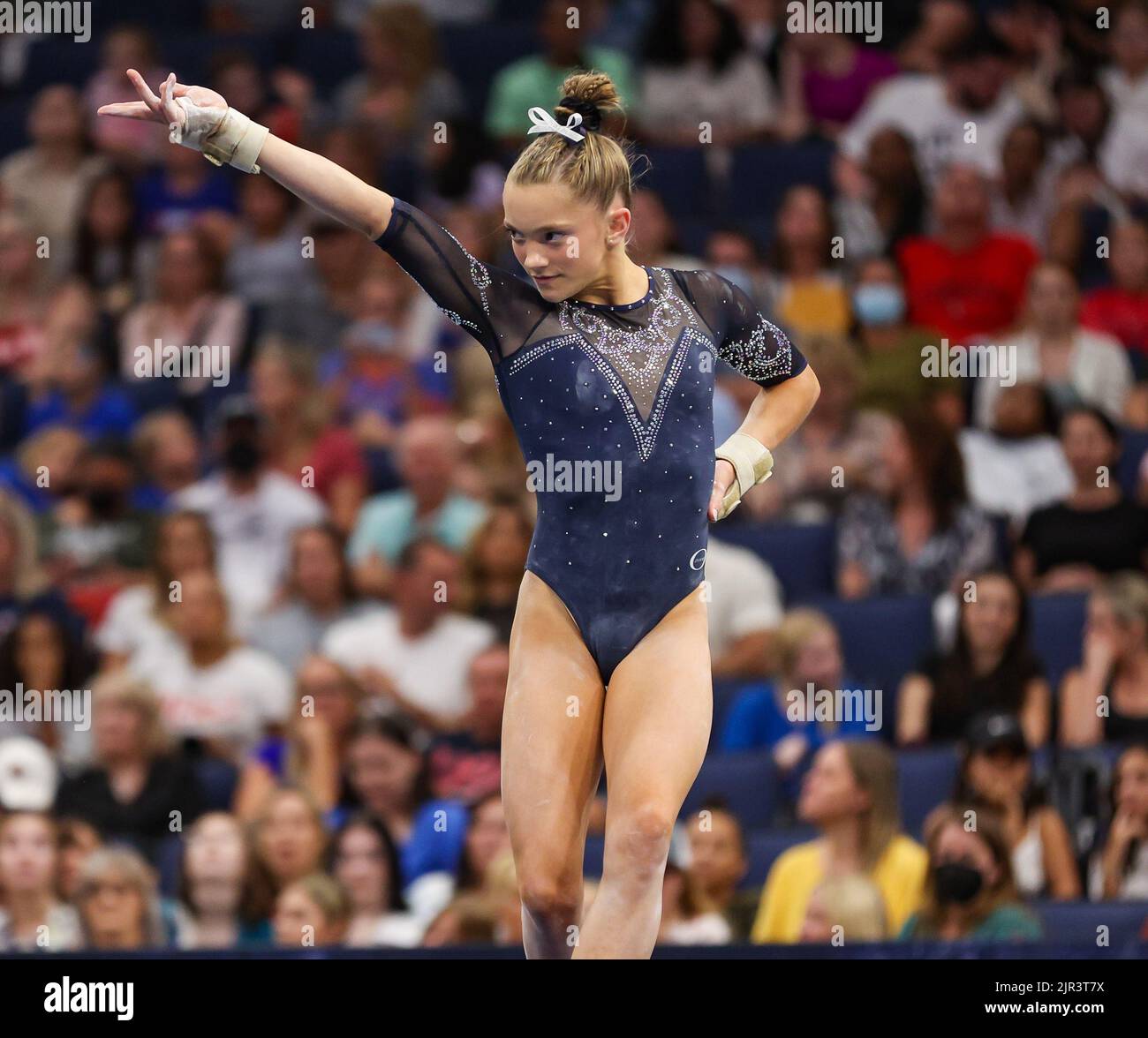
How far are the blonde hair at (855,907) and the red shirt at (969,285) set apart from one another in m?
2.69

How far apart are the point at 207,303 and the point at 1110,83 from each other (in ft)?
12.0

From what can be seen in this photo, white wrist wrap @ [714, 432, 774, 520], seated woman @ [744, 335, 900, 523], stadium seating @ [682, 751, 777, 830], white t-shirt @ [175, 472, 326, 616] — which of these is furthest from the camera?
white t-shirt @ [175, 472, 326, 616]

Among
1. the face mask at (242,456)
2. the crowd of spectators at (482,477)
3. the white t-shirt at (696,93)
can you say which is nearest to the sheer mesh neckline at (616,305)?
the crowd of spectators at (482,477)

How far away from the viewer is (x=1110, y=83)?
815 cm

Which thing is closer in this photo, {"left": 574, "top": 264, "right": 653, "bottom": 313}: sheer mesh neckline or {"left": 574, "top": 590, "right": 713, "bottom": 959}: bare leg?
{"left": 574, "top": 590, "right": 713, "bottom": 959}: bare leg

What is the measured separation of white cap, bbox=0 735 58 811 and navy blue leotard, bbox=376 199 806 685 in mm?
2746

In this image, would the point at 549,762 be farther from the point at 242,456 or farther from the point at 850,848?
the point at 242,456

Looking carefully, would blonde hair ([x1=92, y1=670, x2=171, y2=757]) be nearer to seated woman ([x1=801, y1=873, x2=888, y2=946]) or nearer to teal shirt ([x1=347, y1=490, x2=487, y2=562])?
teal shirt ([x1=347, y1=490, x2=487, y2=562])

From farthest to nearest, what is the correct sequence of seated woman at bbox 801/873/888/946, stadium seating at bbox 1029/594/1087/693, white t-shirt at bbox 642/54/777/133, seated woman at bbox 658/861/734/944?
white t-shirt at bbox 642/54/777/133
stadium seating at bbox 1029/594/1087/693
seated woman at bbox 658/861/734/944
seated woman at bbox 801/873/888/946

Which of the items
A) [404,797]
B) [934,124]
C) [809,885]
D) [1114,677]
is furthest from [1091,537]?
[404,797]

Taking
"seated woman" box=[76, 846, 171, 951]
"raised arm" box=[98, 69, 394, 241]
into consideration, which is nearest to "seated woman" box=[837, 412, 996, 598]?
"seated woman" box=[76, 846, 171, 951]

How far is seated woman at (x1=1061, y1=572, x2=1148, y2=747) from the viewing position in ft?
20.3
